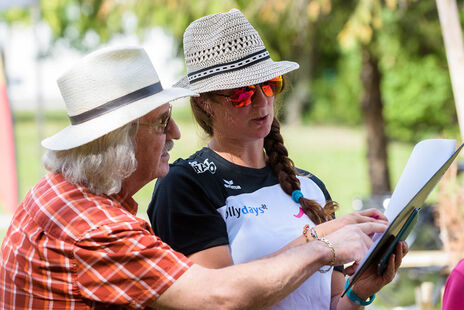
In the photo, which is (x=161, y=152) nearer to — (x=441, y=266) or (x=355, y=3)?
(x=441, y=266)

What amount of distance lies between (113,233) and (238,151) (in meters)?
0.70

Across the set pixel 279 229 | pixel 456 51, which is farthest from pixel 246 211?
pixel 456 51

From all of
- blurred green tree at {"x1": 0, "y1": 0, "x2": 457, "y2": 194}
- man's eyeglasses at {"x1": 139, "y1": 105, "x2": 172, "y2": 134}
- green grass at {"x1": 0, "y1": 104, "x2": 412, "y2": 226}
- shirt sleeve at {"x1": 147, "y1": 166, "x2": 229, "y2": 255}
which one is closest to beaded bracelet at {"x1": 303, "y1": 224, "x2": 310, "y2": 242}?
shirt sleeve at {"x1": 147, "y1": 166, "x2": 229, "y2": 255}

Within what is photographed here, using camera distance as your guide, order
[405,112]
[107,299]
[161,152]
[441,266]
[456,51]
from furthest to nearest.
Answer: [405,112]
[441,266]
[456,51]
[161,152]
[107,299]

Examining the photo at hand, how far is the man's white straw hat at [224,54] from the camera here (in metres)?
1.96

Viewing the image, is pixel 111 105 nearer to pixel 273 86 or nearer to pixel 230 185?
pixel 230 185

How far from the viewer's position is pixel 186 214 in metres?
1.76

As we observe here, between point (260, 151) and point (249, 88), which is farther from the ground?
point (249, 88)

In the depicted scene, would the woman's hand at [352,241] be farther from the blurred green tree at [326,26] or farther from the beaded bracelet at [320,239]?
the blurred green tree at [326,26]

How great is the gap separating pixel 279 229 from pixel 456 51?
3020 mm

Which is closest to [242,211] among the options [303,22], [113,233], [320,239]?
[320,239]

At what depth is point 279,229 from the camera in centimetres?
187

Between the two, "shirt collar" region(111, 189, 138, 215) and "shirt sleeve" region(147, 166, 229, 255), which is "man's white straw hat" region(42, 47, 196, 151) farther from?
"shirt sleeve" region(147, 166, 229, 255)

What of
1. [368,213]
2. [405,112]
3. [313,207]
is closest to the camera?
[368,213]
